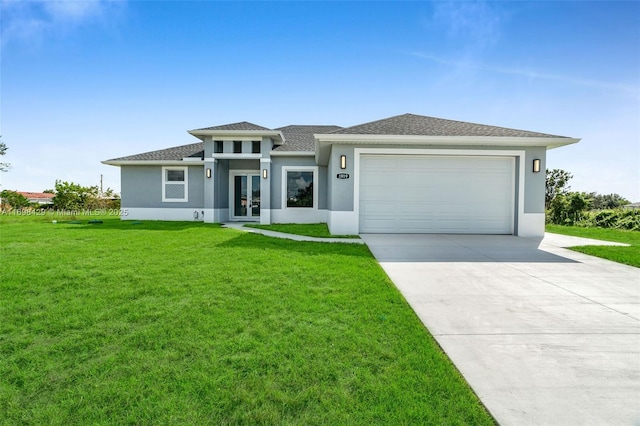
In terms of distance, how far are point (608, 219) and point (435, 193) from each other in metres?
12.8

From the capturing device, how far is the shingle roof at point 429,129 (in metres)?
9.01

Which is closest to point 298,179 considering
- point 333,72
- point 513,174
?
point 333,72

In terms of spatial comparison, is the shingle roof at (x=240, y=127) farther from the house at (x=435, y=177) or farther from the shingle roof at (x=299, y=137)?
the house at (x=435, y=177)

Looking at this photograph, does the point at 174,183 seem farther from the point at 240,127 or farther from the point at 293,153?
the point at 293,153

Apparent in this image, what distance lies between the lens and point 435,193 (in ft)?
31.3

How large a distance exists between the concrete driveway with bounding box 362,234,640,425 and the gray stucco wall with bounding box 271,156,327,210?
26.0ft

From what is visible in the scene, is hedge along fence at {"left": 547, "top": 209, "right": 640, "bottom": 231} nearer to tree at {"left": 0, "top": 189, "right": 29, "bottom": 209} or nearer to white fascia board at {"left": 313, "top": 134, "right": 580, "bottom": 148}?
white fascia board at {"left": 313, "top": 134, "right": 580, "bottom": 148}

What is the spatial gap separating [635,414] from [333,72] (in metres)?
14.7

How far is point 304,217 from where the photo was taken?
13766mm

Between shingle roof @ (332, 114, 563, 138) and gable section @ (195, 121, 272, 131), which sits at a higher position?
gable section @ (195, 121, 272, 131)

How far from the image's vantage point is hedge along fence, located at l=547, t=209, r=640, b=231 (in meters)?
13.8

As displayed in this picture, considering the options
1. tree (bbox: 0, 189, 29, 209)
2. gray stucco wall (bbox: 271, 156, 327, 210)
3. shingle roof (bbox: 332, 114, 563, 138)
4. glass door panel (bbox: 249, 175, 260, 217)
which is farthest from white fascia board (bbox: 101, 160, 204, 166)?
tree (bbox: 0, 189, 29, 209)

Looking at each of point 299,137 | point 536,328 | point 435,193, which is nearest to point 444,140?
point 435,193

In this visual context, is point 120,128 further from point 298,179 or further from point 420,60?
point 420,60
